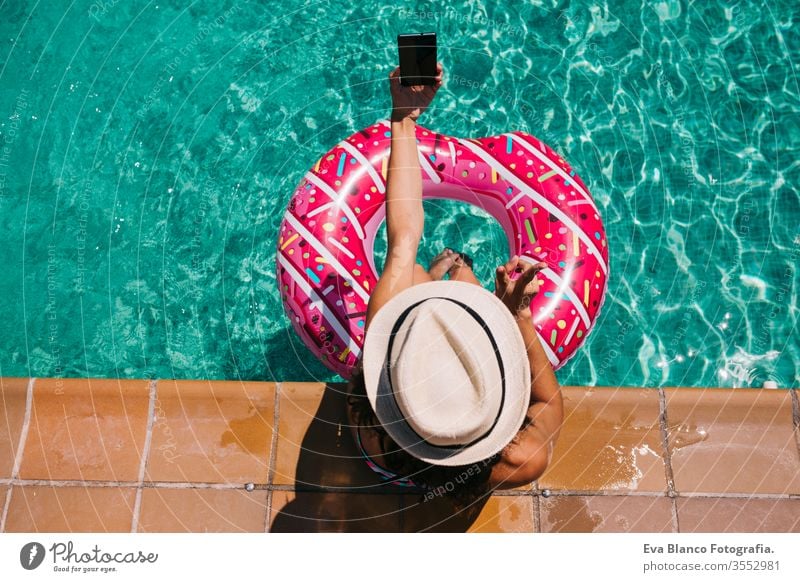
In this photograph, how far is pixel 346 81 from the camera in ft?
18.8

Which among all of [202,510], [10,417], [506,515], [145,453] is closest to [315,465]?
[202,510]

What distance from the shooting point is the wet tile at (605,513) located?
154 inches

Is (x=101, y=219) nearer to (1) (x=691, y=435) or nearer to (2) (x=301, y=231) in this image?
(2) (x=301, y=231)

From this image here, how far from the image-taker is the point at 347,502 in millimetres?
3891

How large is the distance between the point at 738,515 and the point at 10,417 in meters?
4.42

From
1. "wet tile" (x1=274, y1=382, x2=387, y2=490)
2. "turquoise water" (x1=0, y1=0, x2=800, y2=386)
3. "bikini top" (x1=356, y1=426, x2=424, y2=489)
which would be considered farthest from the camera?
"turquoise water" (x1=0, y1=0, x2=800, y2=386)

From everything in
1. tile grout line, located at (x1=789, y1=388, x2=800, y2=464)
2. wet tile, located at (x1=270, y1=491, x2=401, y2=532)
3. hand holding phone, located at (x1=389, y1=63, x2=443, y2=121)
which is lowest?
wet tile, located at (x1=270, y1=491, x2=401, y2=532)

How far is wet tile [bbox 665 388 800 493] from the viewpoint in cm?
404

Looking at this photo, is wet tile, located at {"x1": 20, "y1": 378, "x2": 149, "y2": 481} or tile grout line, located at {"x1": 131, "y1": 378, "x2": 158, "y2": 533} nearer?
tile grout line, located at {"x1": 131, "y1": 378, "x2": 158, "y2": 533}

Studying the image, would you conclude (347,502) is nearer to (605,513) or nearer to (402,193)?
(605,513)

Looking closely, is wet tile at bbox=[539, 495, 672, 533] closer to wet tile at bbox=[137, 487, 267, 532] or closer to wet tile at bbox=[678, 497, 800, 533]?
wet tile at bbox=[678, 497, 800, 533]

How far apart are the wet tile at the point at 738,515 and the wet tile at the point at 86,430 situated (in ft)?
10.8

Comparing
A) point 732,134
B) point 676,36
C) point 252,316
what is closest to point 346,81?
point 252,316

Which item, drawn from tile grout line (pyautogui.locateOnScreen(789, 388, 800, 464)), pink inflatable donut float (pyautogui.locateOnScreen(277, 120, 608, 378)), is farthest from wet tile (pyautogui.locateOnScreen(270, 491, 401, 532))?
tile grout line (pyautogui.locateOnScreen(789, 388, 800, 464))
